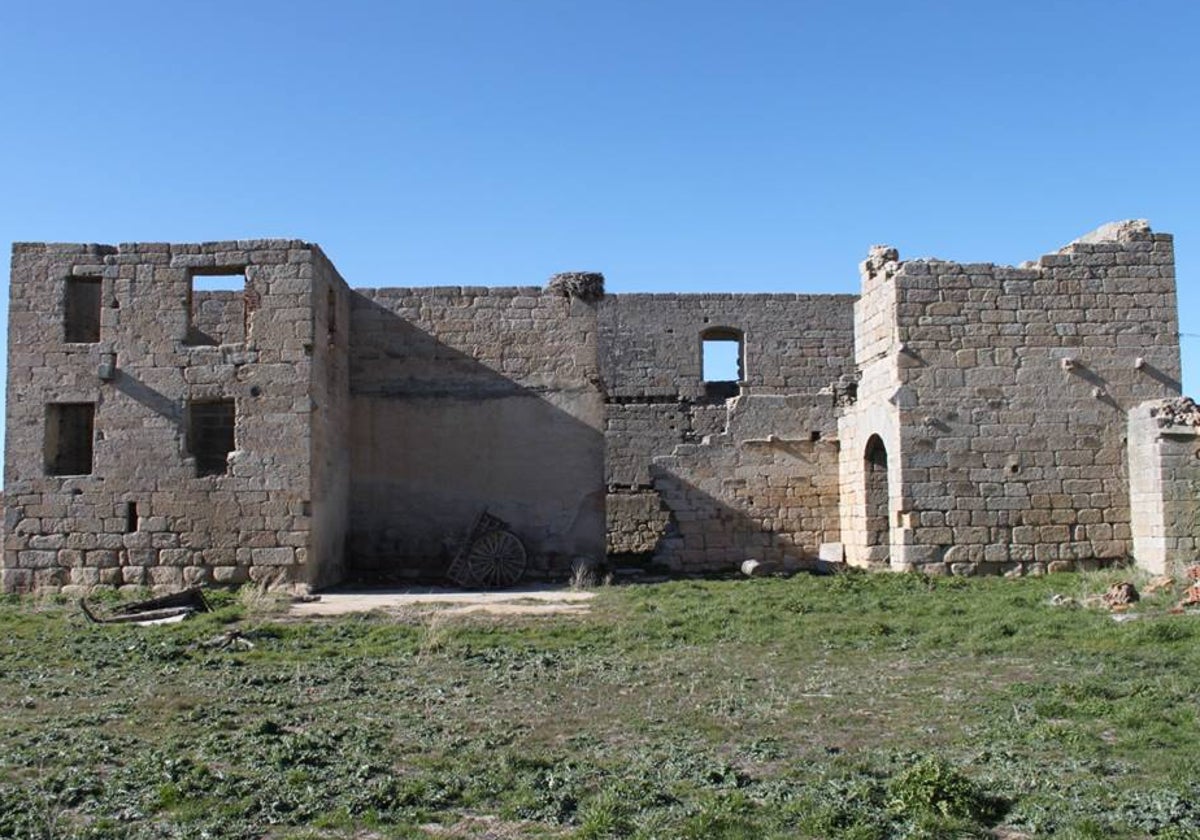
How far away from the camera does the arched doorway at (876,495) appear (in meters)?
17.4

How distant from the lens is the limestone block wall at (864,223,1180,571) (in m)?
16.0

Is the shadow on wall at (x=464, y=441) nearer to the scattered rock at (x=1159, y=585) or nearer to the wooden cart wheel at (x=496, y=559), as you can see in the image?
the wooden cart wheel at (x=496, y=559)

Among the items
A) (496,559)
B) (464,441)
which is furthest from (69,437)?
(496,559)

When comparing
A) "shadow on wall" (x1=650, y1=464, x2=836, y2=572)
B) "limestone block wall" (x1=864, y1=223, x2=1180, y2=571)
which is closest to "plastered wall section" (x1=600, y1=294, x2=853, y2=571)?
"shadow on wall" (x1=650, y1=464, x2=836, y2=572)

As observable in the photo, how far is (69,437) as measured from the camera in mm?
17109

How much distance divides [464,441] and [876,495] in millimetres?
6730

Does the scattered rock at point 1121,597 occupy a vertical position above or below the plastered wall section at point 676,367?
below

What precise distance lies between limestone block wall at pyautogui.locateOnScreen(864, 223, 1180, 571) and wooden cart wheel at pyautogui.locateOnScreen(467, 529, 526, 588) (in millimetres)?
5726

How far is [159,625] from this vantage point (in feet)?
40.0

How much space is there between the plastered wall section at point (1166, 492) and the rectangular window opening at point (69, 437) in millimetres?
14660

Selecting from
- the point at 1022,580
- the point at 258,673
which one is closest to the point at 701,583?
the point at 1022,580

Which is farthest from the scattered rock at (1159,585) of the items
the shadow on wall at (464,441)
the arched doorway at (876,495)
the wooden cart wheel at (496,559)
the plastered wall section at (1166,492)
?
the wooden cart wheel at (496,559)

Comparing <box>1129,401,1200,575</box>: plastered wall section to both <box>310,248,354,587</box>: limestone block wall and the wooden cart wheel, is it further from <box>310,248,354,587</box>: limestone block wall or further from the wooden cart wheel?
<box>310,248,354,587</box>: limestone block wall

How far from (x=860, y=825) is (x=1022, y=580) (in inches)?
426
